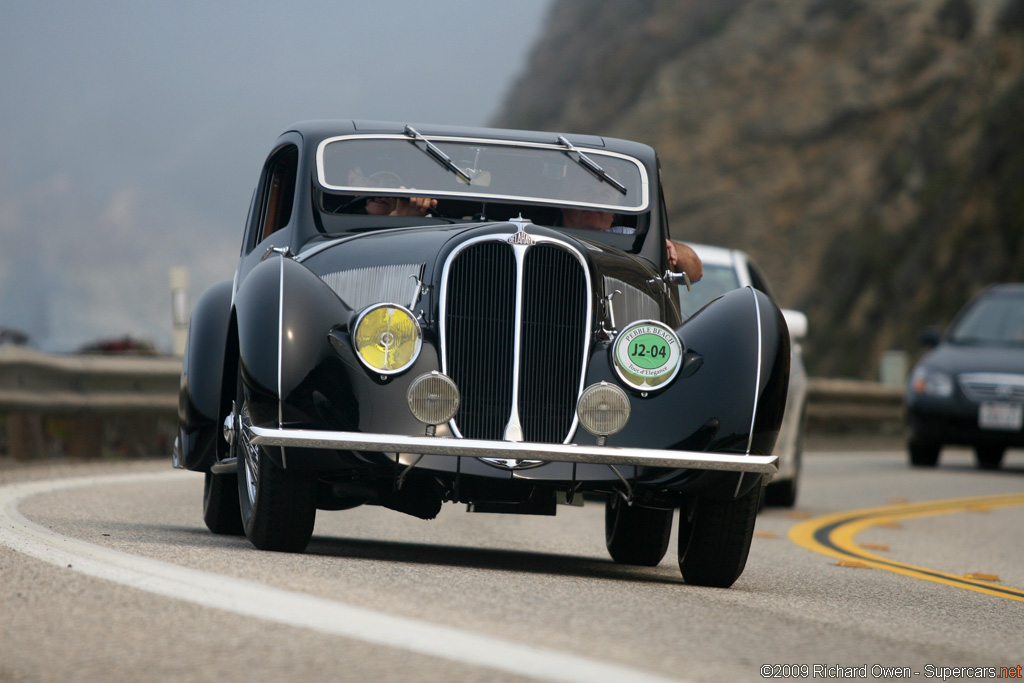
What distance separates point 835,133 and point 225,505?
34.9 m

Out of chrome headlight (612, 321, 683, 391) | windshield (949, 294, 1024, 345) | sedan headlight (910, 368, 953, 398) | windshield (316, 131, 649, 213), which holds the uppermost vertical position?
windshield (316, 131, 649, 213)

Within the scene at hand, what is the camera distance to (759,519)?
10453 millimetres

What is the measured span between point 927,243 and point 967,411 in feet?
48.6

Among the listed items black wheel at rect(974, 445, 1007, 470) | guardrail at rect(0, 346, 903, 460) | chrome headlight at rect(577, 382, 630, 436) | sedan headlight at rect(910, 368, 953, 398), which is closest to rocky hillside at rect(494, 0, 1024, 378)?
black wheel at rect(974, 445, 1007, 470)

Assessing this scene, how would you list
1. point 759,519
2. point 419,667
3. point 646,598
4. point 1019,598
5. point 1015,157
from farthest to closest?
point 1015,157 → point 759,519 → point 1019,598 → point 646,598 → point 419,667

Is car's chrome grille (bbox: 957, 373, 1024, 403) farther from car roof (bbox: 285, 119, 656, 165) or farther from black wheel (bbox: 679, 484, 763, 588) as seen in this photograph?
black wheel (bbox: 679, 484, 763, 588)

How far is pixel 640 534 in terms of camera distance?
22.1 feet

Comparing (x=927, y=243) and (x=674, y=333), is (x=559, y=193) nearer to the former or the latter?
(x=674, y=333)

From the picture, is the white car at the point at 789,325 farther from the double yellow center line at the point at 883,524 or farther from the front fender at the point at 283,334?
the front fender at the point at 283,334

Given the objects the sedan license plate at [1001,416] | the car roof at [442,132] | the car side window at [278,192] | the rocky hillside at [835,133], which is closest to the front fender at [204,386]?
the car side window at [278,192]

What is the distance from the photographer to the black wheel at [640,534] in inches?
265

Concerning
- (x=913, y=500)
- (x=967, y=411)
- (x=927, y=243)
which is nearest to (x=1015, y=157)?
(x=927, y=243)

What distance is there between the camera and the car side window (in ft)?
23.3

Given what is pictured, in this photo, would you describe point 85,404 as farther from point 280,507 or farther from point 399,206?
point 280,507
